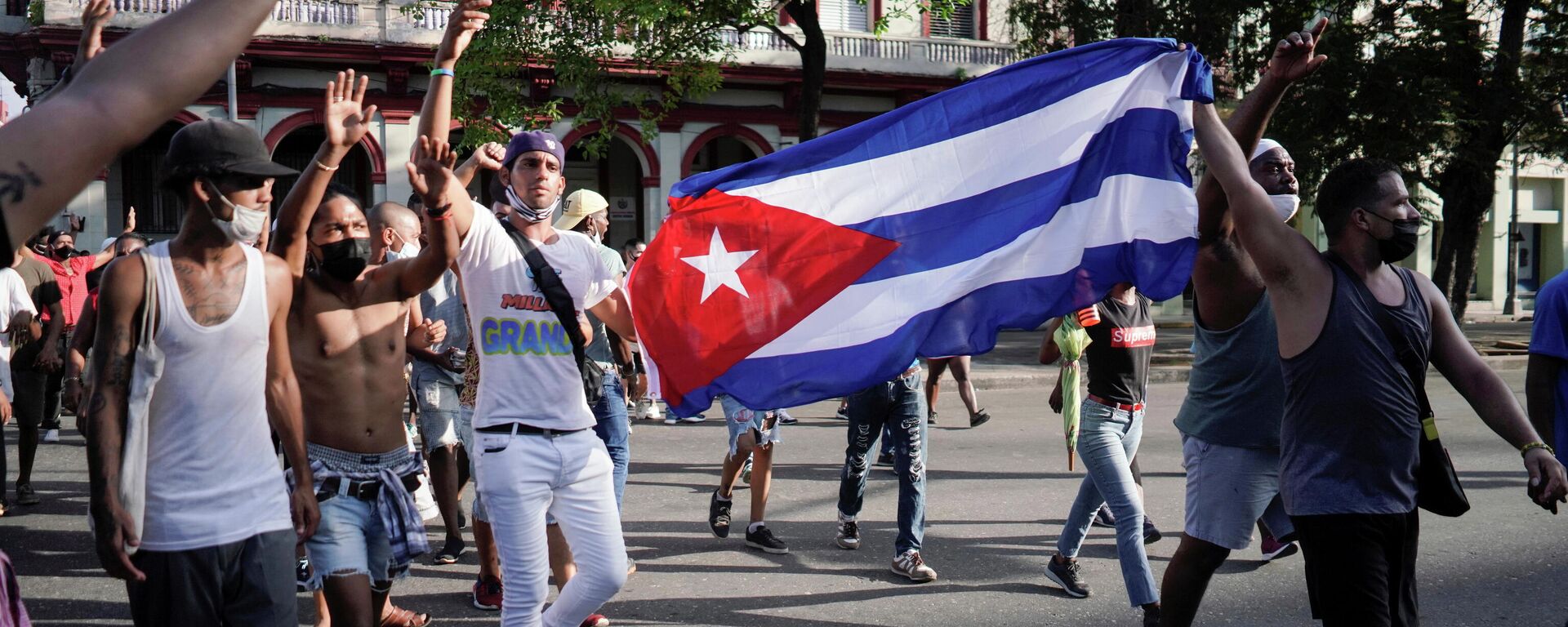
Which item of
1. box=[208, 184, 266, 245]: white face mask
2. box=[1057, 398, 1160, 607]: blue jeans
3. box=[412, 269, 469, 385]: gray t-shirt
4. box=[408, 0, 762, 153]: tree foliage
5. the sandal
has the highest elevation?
box=[408, 0, 762, 153]: tree foliage

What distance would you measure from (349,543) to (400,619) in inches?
52.6

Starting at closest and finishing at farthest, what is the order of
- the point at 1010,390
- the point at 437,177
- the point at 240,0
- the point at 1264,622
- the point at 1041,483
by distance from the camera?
the point at 240,0, the point at 437,177, the point at 1264,622, the point at 1041,483, the point at 1010,390

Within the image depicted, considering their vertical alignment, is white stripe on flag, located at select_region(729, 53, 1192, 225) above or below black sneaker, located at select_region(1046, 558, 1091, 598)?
above

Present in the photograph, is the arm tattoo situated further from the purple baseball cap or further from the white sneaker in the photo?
the white sneaker

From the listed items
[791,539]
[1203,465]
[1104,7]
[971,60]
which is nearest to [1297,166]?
[1104,7]

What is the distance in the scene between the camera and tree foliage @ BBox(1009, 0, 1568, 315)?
1889 centimetres

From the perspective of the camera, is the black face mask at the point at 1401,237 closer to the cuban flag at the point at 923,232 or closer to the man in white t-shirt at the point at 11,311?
the cuban flag at the point at 923,232

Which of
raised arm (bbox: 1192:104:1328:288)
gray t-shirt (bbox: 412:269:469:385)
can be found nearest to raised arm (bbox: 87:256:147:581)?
raised arm (bbox: 1192:104:1328:288)

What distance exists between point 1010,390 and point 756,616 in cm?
1129

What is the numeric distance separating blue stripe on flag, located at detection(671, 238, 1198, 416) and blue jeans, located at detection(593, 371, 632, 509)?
1789mm

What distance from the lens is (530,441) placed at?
166 inches

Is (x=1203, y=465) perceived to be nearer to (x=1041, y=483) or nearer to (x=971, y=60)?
(x=1041, y=483)

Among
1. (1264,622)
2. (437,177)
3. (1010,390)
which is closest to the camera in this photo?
(437,177)

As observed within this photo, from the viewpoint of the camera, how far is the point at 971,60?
2816cm
